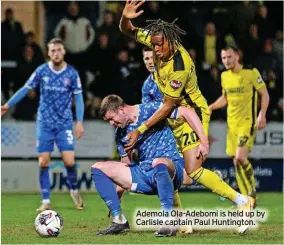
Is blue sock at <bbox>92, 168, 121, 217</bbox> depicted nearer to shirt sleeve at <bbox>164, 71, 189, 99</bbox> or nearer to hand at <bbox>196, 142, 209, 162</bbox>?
hand at <bbox>196, 142, 209, 162</bbox>

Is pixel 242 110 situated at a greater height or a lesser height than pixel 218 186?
greater

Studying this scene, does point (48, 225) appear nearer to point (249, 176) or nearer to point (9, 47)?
point (249, 176)

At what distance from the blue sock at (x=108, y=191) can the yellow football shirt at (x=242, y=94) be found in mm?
5107

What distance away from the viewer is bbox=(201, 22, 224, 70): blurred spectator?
756 inches

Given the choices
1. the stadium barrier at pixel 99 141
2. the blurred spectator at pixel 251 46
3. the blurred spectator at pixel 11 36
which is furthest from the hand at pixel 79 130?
the blurred spectator at pixel 251 46

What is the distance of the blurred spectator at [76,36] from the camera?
1891 centimetres

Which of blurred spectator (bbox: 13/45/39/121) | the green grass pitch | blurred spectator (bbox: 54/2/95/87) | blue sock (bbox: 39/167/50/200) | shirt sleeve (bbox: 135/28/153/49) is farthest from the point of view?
blurred spectator (bbox: 54/2/95/87)

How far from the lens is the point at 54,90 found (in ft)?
46.7

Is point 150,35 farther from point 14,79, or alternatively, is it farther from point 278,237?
point 14,79

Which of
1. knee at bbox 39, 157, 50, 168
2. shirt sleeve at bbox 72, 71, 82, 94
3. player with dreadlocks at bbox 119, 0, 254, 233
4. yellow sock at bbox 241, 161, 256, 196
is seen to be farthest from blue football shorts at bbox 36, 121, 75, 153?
player with dreadlocks at bbox 119, 0, 254, 233

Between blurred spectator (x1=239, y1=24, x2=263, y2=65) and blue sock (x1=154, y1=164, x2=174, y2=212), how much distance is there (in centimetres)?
958

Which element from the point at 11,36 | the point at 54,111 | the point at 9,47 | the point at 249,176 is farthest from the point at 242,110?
the point at 9,47

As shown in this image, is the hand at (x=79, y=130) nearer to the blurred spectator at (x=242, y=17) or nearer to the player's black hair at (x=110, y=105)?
the player's black hair at (x=110, y=105)

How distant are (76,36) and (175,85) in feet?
29.5
